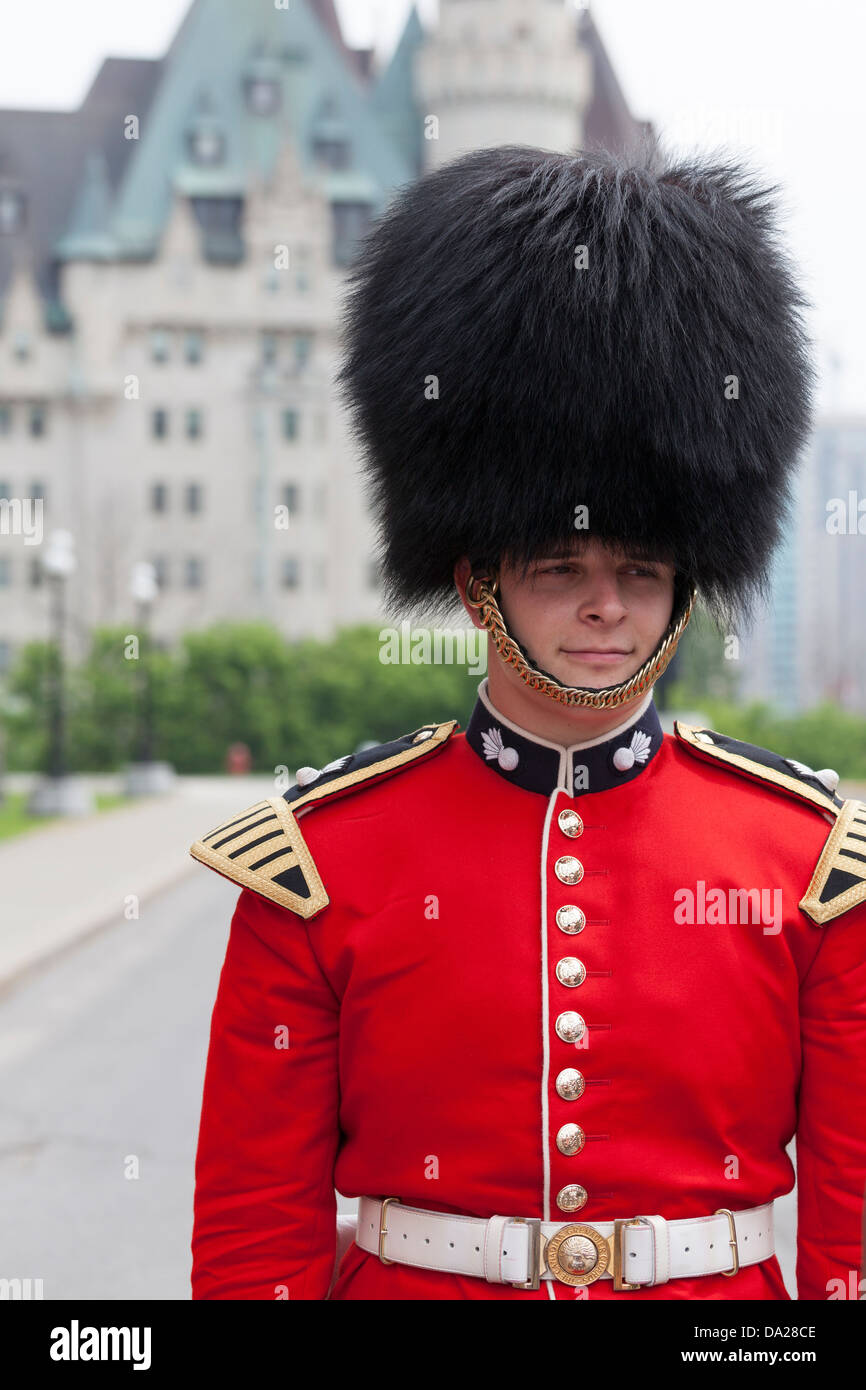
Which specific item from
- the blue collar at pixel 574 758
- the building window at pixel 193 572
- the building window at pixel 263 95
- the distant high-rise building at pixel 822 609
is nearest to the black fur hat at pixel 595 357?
the blue collar at pixel 574 758

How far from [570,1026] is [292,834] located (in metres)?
0.46

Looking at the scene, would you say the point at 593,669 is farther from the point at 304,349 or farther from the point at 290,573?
the point at 304,349

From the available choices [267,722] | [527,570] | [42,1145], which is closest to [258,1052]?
[527,570]

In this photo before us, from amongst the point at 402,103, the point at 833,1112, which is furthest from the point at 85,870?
the point at 402,103

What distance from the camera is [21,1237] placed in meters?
6.08

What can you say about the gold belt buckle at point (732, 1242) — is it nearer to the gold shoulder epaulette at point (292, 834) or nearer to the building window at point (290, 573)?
the gold shoulder epaulette at point (292, 834)

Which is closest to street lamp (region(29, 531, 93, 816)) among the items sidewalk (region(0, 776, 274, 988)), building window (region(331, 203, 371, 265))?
sidewalk (region(0, 776, 274, 988))

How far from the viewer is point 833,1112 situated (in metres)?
2.21

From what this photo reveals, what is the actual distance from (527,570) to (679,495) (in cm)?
24

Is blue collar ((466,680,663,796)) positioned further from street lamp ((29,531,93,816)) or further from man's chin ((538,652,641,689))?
street lamp ((29,531,93,816))

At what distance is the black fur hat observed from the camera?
7.65 ft

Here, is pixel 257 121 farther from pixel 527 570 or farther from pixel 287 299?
pixel 527 570

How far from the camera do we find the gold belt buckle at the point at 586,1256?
216cm
